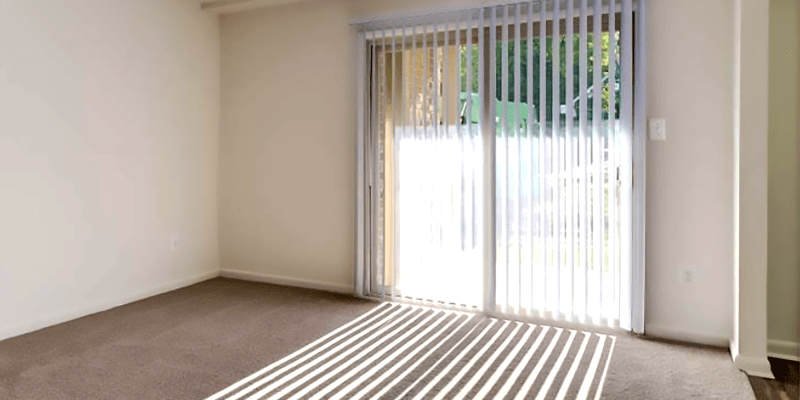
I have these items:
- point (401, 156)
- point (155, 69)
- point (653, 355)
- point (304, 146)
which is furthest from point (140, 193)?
point (653, 355)

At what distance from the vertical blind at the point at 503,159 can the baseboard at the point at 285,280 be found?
0.26m

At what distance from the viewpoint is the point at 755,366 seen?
8.87 ft

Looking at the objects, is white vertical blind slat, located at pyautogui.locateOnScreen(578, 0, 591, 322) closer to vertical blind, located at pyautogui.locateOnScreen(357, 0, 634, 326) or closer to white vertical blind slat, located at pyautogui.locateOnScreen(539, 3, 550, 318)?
vertical blind, located at pyautogui.locateOnScreen(357, 0, 634, 326)

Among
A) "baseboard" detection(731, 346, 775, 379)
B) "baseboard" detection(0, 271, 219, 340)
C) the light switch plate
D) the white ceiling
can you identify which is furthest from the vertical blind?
"baseboard" detection(0, 271, 219, 340)

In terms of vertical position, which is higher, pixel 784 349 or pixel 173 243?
pixel 173 243

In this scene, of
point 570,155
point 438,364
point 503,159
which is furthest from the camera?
point 503,159

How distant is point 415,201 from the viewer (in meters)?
3.97

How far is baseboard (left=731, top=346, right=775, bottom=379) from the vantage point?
8.77ft

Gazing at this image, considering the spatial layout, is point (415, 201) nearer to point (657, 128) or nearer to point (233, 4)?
point (657, 128)

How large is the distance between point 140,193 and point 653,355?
3.67 metres

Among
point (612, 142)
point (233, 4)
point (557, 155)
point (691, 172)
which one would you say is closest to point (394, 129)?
point (557, 155)

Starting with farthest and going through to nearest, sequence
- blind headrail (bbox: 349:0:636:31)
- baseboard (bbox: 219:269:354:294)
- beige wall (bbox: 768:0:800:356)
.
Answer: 1. baseboard (bbox: 219:269:354:294)
2. blind headrail (bbox: 349:0:636:31)
3. beige wall (bbox: 768:0:800:356)

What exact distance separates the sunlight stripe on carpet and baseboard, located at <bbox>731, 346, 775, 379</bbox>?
0.62 meters

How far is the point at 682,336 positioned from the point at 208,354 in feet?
8.92
